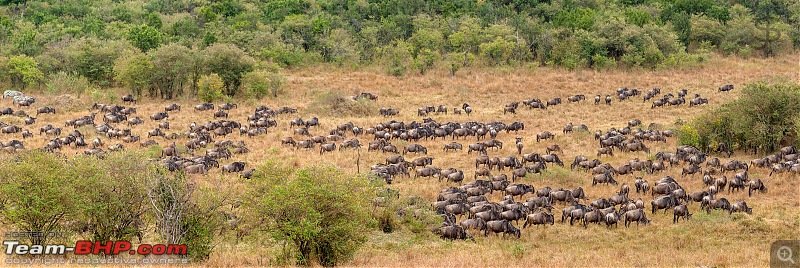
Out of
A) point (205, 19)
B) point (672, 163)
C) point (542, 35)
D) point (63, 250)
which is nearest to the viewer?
point (63, 250)

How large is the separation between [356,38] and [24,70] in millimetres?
34923

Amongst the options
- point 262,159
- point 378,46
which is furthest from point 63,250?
point 378,46

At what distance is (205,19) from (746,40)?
6295 cm

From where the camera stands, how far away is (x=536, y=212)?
105 ft

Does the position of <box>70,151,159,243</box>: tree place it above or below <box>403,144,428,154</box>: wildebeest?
above

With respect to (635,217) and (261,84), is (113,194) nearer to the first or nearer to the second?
(635,217)

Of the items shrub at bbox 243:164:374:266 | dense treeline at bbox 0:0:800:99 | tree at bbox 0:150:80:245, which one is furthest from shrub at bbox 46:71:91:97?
shrub at bbox 243:164:374:266

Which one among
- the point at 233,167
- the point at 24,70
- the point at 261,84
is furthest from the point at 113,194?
the point at 24,70

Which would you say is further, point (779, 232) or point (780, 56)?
point (780, 56)

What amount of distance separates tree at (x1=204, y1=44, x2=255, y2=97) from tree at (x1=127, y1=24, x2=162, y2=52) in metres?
14.0

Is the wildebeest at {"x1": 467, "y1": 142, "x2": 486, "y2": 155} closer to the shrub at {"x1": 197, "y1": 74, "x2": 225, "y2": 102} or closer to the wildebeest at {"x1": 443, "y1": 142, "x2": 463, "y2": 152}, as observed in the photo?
the wildebeest at {"x1": 443, "y1": 142, "x2": 463, "y2": 152}

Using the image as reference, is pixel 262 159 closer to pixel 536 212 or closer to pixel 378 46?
pixel 536 212

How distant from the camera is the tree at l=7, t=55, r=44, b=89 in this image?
7044 centimetres
